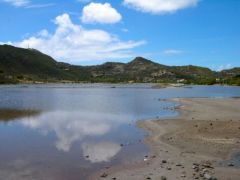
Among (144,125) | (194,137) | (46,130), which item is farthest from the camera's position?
(144,125)

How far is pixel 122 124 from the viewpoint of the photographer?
3906cm

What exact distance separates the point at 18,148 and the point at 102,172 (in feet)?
28.2

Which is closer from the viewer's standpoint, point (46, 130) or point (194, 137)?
point (194, 137)

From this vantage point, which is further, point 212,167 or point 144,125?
point 144,125

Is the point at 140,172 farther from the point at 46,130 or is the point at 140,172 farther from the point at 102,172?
the point at 46,130

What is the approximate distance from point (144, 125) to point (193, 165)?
60.5 feet

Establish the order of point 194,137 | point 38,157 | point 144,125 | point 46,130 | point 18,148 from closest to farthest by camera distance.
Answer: point 38,157 → point 18,148 → point 194,137 → point 46,130 → point 144,125

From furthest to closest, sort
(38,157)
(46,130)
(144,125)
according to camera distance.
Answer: (144,125) < (46,130) < (38,157)

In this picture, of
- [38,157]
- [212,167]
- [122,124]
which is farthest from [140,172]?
[122,124]

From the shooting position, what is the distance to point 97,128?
35.3 metres

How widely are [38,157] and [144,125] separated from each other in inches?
675

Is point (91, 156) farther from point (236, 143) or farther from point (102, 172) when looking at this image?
point (236, 143)

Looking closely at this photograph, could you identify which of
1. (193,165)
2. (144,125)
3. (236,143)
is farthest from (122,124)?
(193,165)

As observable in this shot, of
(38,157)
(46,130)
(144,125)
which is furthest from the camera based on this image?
(144,125)
